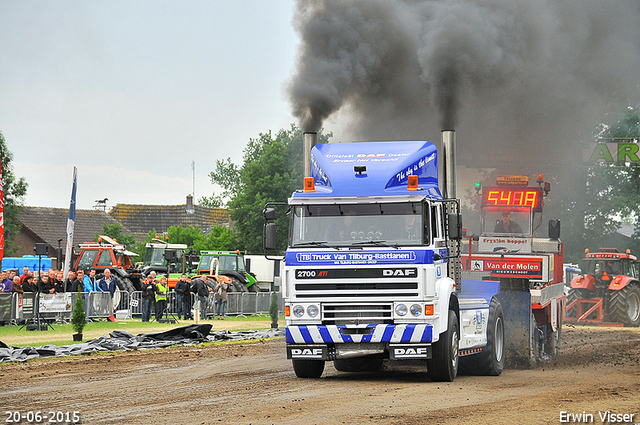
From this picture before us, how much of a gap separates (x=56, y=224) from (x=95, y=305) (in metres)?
42.1

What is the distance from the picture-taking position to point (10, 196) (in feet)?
178

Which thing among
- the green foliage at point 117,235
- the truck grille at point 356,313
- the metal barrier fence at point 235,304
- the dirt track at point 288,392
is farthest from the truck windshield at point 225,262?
the green foliage at point 117,235

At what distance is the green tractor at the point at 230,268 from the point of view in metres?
36.1

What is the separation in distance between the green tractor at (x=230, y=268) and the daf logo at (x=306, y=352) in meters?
23.1

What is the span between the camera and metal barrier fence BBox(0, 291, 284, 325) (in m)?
24.3

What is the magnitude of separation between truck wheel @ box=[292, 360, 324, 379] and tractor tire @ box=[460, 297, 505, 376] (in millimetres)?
2677

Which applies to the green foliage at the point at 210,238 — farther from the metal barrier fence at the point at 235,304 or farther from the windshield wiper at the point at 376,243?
the windshield wiper at the point at 376,243

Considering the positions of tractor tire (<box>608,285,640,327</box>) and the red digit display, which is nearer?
the red digit display

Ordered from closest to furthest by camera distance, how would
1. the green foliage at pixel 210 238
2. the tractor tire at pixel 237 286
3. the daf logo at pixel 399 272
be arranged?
the daf logo at pixel 399 272 → the tractor tire at pixel 237 286 → the green foliage at pixel 210 238

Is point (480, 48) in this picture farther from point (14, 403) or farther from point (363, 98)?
point (14, 403)

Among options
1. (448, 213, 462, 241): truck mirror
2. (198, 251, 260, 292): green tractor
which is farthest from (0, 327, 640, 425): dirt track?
(198, 251, 260, 292): green tractor

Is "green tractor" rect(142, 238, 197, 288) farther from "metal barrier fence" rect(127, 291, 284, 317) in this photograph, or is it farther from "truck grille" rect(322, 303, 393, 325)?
"truck grille" rect(322, 303, 393, 325)

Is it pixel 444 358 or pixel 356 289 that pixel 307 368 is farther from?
pixel 444 358

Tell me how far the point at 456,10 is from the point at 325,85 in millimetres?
3844
